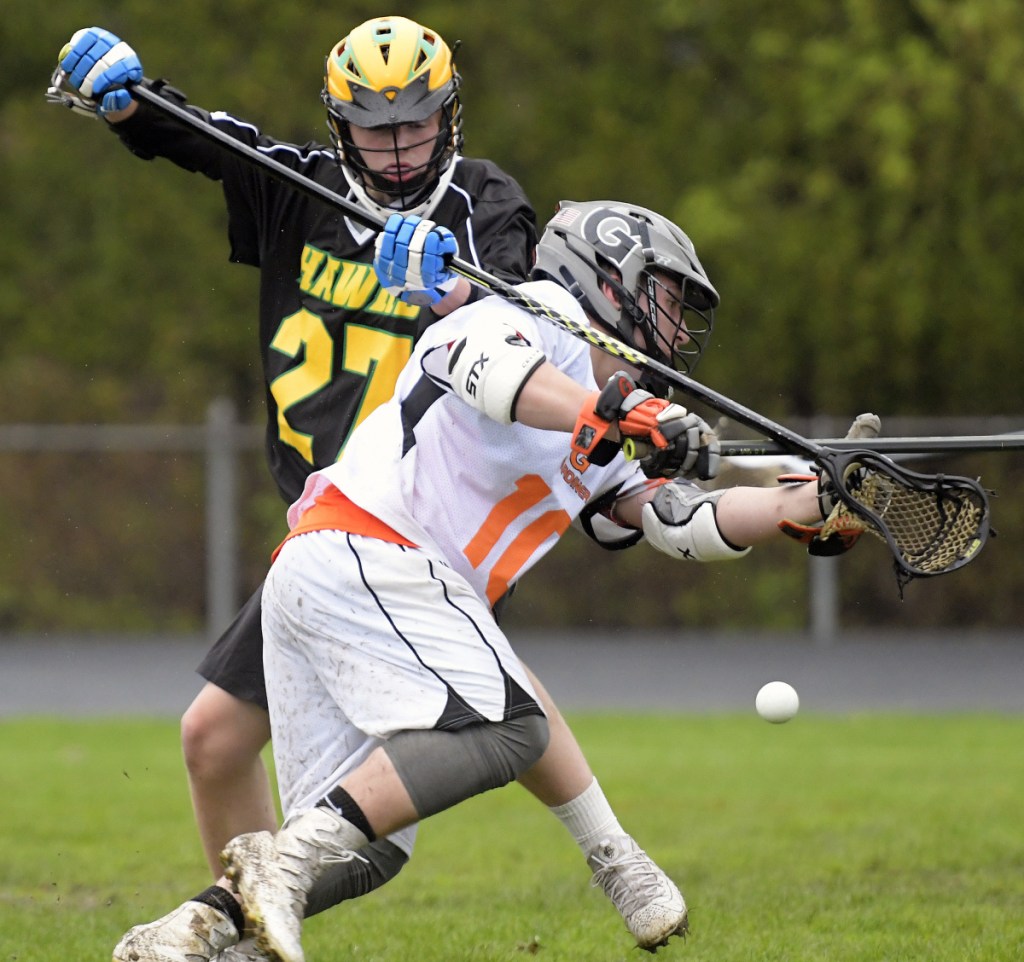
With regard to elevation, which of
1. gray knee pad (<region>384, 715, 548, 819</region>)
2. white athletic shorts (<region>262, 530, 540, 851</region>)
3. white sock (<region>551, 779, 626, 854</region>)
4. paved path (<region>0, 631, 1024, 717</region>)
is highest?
white athletic shorts (<region>262, 530, 540, 851</region>)

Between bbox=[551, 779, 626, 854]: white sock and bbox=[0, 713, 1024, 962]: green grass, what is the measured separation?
367mm

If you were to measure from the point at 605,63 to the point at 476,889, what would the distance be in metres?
13.3

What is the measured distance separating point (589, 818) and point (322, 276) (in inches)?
67.0

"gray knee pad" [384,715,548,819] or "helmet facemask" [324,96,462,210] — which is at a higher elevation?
"helmet facemask" [324,96,462,210]

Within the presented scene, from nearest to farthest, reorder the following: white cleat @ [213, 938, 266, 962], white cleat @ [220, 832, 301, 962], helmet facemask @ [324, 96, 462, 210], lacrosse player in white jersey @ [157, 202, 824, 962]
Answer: white cleat @ [220, 832, 301, 962], lacrosse player in white jersey @ [157, 202, 824, 962], white cleat @ [213, 938, 266, 962], helmet facemask @ [324, 96, 462, 210]

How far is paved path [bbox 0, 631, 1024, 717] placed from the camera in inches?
500

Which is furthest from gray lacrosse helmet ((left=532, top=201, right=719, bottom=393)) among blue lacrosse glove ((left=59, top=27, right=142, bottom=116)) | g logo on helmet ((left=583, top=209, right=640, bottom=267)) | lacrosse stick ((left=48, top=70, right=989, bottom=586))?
blue lacrosse glove ((left=59, top=27, right=142, bottom=116))

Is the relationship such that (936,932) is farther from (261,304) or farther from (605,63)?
(605,63)

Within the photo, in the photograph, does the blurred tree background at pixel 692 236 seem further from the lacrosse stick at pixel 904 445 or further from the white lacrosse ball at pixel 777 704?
the lacrosse stick at pixel 904 445

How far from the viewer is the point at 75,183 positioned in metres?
18.8

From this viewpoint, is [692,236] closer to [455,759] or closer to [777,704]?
[777,704]

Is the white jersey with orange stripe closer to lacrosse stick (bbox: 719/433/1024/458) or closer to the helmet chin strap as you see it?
lacrosse stick (bbox: 719/433/1024/458)

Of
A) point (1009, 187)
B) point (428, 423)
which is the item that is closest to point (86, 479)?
point (1009, 187)

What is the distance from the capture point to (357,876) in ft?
13.0
